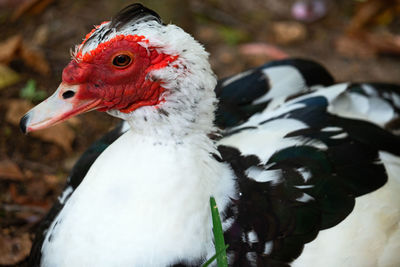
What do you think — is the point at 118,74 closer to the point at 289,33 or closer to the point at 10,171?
the point at 10,171

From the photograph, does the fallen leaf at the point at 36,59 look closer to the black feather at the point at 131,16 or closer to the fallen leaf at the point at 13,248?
the fallen leaf at the point at 13,248

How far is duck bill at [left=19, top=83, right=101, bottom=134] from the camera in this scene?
1.71 metres

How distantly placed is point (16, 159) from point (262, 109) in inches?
59.0

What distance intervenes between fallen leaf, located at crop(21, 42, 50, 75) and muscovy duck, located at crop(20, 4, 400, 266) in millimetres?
1433

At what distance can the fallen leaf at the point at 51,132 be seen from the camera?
3193 millimetres

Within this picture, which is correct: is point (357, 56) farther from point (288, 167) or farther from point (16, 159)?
point (16, 159)

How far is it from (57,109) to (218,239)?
689mm

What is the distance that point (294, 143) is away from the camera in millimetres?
2207

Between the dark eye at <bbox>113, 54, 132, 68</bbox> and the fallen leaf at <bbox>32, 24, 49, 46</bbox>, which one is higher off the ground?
the dark eye at <bbox>113, 54, 132, 68</bbox>

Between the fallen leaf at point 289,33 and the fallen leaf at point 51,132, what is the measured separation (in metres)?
1.75

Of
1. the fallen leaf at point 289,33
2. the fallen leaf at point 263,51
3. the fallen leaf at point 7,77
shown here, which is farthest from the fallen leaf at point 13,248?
the fallen leaf at point 289,33

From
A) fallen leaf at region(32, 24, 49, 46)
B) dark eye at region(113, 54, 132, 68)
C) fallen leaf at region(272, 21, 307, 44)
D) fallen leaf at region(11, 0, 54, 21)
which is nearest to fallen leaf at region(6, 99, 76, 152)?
fallen leaf at region(32, 24, 49, 46)

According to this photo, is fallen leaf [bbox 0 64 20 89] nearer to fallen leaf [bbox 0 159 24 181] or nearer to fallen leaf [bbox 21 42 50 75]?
fallen leaf [bbox 21 42 50 75]

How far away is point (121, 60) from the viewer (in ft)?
5.67
